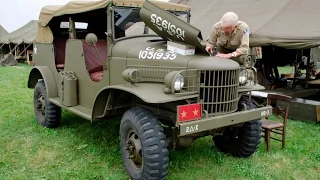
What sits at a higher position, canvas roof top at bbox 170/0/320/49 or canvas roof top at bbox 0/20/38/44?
canvas roof top at bbox 0/20/38/44

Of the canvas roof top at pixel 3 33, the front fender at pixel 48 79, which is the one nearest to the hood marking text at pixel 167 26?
the front fender at pixel 48 79

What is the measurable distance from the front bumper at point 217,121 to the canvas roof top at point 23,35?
60.0 feet

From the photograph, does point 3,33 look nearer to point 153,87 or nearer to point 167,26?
point 167,26

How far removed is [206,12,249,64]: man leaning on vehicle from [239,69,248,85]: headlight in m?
0.35

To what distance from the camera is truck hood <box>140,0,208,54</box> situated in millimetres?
3449

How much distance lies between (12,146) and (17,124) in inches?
45.2

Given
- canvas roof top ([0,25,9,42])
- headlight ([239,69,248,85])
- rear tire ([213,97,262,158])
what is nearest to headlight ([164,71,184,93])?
headlight ([239,69,248,85])

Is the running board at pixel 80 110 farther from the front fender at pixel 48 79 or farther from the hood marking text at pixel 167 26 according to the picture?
the hood marking text at pixel 167 26

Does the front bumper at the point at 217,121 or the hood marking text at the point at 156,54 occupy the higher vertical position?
the hood marking text at the point at 156,54

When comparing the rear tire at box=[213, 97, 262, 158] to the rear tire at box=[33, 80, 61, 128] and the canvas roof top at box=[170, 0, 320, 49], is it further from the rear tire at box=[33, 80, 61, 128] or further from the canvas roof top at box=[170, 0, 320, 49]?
the canvas roof top at box=[170, 0, 320, 49]

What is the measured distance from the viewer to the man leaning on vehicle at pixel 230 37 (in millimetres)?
4242

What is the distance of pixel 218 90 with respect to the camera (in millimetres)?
3502

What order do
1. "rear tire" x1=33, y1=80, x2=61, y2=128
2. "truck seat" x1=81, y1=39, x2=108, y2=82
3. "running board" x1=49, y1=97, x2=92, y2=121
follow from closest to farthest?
"running board" x1=49, y1=97, x2=92, y2=121 → "truck seat" x1=81, y1=39, x2=108, y2=82 → "rear tire" x1=33, y1=80, x2=61, y2=128

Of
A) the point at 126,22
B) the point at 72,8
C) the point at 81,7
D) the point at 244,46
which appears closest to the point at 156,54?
the point at 126,22
